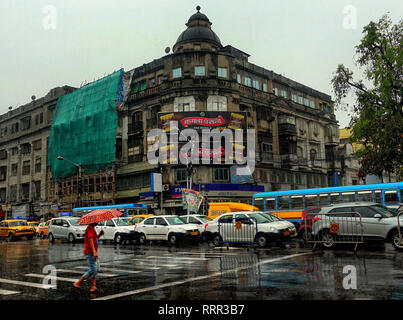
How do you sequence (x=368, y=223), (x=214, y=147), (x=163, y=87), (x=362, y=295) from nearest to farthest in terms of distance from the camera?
(x=362, y=295) → (x=368, y=223) → (x=214, y=147) → (x=163, y=87)

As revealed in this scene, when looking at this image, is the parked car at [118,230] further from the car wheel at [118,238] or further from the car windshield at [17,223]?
the car windshield at [17,223]

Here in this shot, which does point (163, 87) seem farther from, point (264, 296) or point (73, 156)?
point (264, 296)

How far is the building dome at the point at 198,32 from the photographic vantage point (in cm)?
4162

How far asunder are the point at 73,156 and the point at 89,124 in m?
5.07

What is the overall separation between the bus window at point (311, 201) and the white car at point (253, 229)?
7.08m

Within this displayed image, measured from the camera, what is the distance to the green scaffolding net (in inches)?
1742

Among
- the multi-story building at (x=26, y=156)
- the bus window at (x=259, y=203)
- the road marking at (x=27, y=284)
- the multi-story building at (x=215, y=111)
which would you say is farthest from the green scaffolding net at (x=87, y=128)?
the road marking at (x=27, y=284)

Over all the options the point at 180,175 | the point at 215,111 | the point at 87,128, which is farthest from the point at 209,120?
the point at 87,128

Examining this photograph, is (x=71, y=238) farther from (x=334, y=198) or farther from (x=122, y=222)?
(x=334, y=198)

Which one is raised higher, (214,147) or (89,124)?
(89,124)

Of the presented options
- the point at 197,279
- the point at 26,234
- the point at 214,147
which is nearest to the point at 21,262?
Answer: the point at 197,279

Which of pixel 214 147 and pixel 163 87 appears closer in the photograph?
pixel 214 147

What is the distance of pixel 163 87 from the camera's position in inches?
1626

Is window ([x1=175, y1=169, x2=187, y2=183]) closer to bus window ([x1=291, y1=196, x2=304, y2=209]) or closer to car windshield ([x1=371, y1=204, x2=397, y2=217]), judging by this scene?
bus window ([x1=291, y1=196, x2=304, y2=209])
